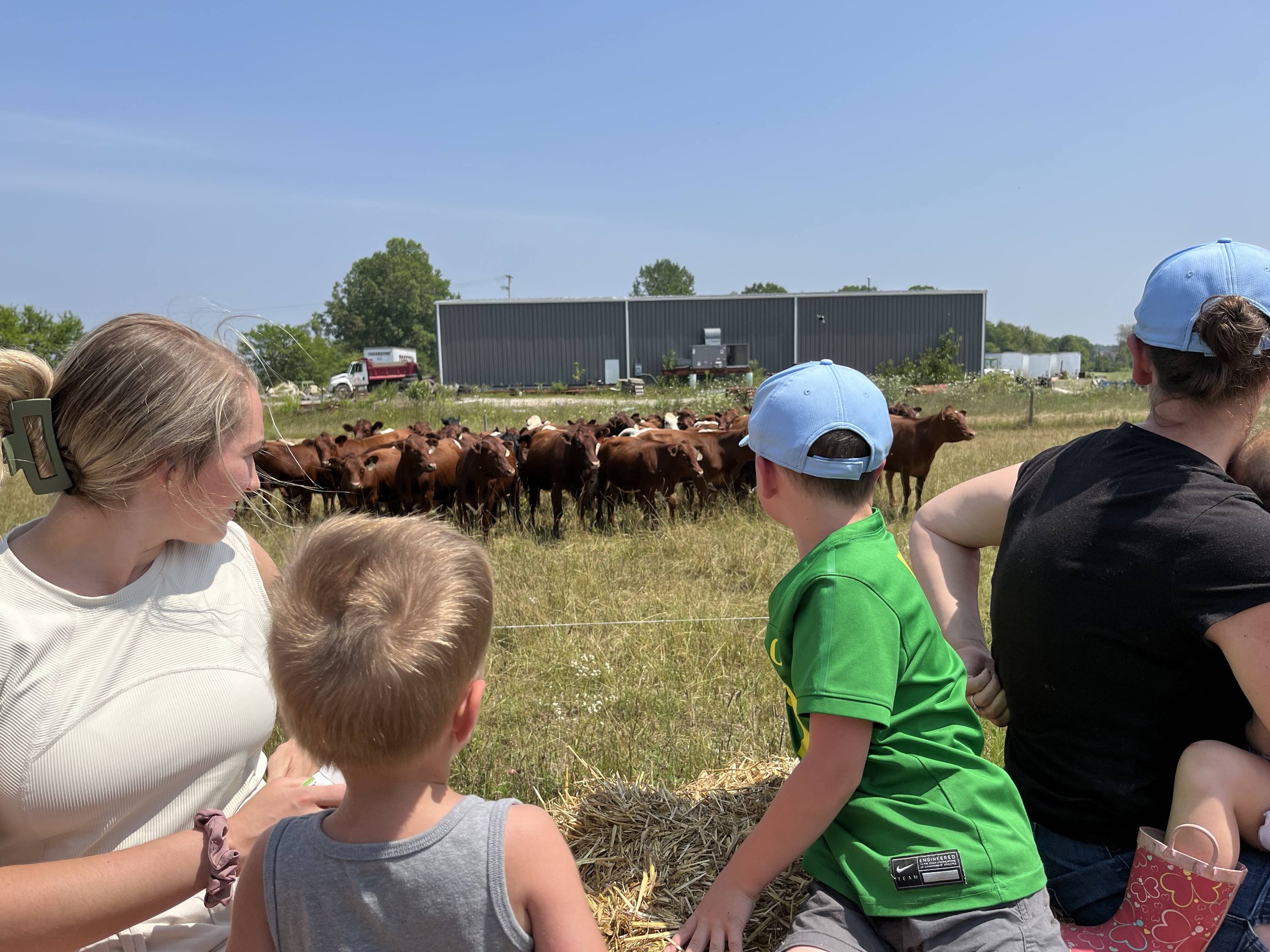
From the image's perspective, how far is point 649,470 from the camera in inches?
475

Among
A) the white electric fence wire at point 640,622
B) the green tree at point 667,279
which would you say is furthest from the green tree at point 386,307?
the white electric fence wire at point 640,622

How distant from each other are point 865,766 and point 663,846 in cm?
81

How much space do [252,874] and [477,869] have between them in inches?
15.7

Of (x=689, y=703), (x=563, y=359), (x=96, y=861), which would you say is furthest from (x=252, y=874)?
(x=563, y=359)

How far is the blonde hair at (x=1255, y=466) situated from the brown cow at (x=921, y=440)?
10.6 m

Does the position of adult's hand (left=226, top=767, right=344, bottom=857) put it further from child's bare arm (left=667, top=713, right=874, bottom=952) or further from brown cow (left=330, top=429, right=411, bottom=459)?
brown cow (left=330, top=429, right=411, bottom=459)

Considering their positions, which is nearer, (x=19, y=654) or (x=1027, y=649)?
(x=19, y=654)

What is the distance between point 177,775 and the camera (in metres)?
2.01

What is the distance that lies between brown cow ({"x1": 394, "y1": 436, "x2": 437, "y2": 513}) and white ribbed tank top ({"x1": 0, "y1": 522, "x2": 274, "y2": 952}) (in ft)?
32.5

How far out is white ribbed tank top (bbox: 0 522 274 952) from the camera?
182 centimetres

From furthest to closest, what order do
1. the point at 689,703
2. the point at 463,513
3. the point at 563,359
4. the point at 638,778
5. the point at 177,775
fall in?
1. the point at 563,359
2. the point at 463,513
3. the point at 689,703
4. the point at 638,778
5. the point at 177,775

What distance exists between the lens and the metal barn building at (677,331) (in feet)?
171

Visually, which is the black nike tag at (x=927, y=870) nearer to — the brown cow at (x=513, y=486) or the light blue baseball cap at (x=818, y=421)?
the light blue baseball cap at (x=818, y=421)

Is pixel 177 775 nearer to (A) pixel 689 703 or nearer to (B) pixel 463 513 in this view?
(A) pixel 689 703
